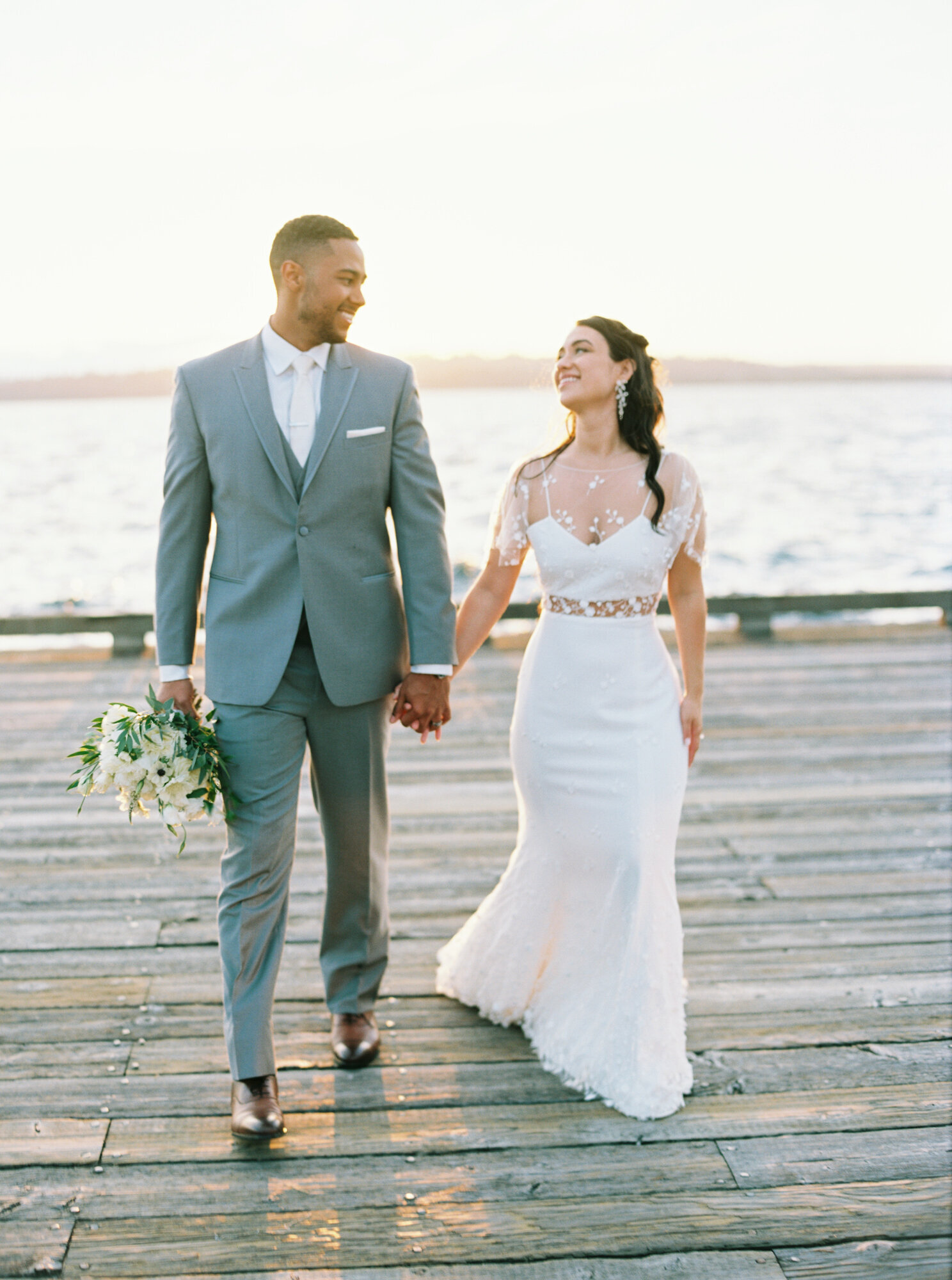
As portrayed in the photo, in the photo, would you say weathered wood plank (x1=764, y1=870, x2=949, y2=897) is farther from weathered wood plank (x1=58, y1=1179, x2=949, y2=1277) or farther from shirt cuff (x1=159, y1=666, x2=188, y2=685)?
shirt cuff (x1=159, y1=666, x2=188, y2=685)

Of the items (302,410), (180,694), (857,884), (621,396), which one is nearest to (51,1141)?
(180,694)

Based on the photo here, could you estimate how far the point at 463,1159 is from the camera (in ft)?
7.36

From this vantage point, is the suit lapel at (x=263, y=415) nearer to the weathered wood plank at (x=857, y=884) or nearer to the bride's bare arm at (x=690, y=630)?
the bride's bare arm at (x=690, y=630)

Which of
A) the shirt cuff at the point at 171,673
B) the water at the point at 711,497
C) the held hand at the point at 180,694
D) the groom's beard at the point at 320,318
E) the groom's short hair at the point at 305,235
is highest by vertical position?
the groom's short hair at the point at 305,235

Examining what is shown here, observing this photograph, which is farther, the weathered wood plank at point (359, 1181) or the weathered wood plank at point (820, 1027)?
the weathered wood plank at point (820, 1027)

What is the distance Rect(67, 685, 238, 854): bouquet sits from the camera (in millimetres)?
2219

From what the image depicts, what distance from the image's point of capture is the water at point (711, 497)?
17734 mm

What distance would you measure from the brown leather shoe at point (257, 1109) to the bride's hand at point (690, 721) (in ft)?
4.03

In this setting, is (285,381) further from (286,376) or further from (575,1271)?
(575,1271)

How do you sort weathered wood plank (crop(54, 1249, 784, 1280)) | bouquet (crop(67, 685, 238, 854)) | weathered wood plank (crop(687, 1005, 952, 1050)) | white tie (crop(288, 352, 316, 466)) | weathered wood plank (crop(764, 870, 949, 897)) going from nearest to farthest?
weathered wood plank (crop(54, 1249, 784, 1280))
bouquet (crop(67, 685, 238, 854))
white tie (crop(288, 352, 316, 466))
weathered wood plank (crop(687, 1005, 952, 1050))
weathered wood plank (crop(764, 870, 949, 897))

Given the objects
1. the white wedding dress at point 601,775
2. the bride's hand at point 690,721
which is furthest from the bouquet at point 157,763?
the bride's hand at point 690,721

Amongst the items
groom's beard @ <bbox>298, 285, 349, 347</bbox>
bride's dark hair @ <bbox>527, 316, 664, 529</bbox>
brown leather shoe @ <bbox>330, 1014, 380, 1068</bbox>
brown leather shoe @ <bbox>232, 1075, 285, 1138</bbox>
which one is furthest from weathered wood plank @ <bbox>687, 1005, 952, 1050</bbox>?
groom's beard @ <bbox>298, 285, 349, 347</bbox>

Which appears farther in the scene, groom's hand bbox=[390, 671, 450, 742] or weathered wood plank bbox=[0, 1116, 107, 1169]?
groom's hand bbox=[390, 671, 450, 742]
